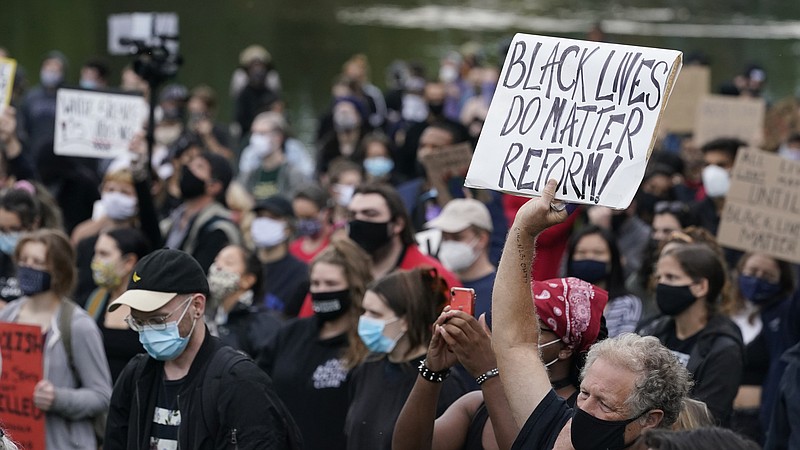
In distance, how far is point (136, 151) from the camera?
28.8 feet

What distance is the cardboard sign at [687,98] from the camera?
14.4 meters

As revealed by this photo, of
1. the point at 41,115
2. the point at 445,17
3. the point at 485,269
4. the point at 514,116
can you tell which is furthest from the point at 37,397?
the point at 445,17

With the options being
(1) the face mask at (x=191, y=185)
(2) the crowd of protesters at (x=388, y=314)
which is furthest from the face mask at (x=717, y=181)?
(1) the face mask at (x=191, y=185)

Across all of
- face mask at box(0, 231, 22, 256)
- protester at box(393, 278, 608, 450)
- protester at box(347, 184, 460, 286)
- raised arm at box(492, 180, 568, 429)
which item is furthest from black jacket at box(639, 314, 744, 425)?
face mask at box(0, 231, 22, 256)

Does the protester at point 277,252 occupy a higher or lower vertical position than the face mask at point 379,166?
lower

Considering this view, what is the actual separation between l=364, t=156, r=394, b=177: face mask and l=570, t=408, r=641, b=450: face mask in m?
8.42

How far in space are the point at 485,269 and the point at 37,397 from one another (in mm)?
2654

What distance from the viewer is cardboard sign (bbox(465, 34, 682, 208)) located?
4.01 meters

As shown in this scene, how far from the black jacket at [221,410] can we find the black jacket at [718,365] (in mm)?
1991

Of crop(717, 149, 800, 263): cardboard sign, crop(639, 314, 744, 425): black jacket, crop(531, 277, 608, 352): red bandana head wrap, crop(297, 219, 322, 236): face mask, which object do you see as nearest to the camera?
crop(531, 277, 608, 352): red bandana head wrap

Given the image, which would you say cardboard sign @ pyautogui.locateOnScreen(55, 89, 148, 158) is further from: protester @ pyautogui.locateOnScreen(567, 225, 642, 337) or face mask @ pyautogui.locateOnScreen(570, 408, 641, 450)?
face mask @ pyautogui.locateOnScreen(570, 408, 641, 450)

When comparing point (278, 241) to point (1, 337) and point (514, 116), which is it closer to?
point (1, 337)

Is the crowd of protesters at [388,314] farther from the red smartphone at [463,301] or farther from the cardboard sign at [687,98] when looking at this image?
the cardboard sign at [687,98]

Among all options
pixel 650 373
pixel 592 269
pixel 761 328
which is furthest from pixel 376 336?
pixel 761 328
